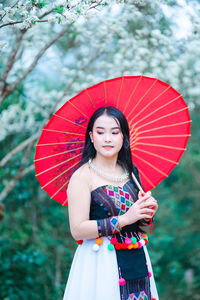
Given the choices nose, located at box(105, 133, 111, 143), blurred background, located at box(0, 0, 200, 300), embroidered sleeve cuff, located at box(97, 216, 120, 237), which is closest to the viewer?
embroidered sleeve cuff, located at box(97, 216, 120, 237)

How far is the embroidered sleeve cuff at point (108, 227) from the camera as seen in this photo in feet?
5.82

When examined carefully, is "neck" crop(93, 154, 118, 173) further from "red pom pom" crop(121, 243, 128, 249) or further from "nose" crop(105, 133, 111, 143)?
"red pom pom" crop(121, 243, 128, 249)

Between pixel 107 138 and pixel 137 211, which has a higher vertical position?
pixel 107 138

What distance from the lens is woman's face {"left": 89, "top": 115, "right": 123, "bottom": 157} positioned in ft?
6.39

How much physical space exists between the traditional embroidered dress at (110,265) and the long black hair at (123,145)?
19cm

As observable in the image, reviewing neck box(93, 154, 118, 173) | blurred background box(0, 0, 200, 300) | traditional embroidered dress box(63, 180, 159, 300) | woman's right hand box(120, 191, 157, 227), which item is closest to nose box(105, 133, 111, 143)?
neck box(93, 154, 118, 173)

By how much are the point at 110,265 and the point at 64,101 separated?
2911 millimetres

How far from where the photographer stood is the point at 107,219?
179 cm

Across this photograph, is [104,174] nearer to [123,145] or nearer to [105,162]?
[105,162]

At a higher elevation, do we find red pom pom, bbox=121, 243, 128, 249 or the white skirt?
red pom pom, bbox=121, 243, 128, 249

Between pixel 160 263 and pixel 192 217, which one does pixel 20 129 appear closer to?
pixel 160 263

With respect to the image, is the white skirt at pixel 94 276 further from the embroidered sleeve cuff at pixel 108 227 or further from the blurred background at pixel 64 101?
the blurred background at pixel 64 101

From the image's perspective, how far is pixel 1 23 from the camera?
1.99m

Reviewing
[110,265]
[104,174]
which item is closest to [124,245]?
[110,265]
